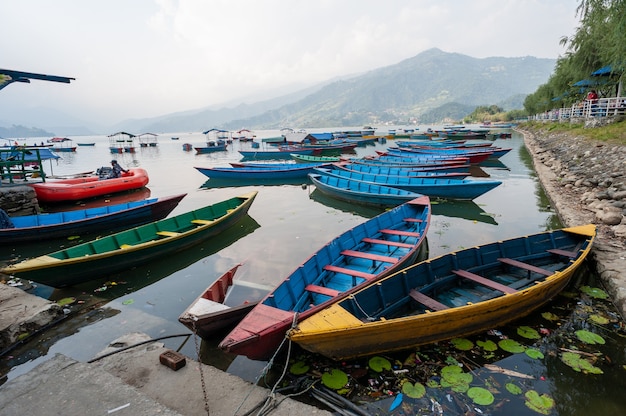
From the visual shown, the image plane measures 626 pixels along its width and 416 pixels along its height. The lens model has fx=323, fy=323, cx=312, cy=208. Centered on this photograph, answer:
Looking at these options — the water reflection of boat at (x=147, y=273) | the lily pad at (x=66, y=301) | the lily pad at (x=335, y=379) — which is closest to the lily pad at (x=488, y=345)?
the lily pad at (x=335, y=379)

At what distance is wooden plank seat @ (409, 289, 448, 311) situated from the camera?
5.98 meters

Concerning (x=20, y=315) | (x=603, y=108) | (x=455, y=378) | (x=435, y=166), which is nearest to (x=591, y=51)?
(x=603, y=108)

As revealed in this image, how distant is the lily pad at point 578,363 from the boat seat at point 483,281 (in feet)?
4.30

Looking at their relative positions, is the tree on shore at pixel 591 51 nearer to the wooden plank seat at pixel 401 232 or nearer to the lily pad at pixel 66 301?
the wooden plank seat at pixel 401 232

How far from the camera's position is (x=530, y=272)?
771cm

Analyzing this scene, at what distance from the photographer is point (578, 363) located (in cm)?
532

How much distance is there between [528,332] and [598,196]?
964cm

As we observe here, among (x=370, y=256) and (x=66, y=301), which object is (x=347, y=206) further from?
(x=66, y=301)

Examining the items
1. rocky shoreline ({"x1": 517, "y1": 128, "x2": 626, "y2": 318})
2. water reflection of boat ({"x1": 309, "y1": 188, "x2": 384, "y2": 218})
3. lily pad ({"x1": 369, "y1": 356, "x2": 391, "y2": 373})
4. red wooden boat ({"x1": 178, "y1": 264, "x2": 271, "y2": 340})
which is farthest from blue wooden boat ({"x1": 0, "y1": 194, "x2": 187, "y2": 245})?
rocky shoreline ({"x1": 517, "y1": 128, "x2": 626, "y2": 318})

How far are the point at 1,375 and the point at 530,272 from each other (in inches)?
423

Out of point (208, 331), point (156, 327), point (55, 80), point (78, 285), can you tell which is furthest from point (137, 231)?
point (55, 80)

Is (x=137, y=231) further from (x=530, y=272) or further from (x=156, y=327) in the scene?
(x=530, y=272)

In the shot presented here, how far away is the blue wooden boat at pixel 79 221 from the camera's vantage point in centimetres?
1098

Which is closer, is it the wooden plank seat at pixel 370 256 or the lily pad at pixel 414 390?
the lily pad at pixel 414 390
